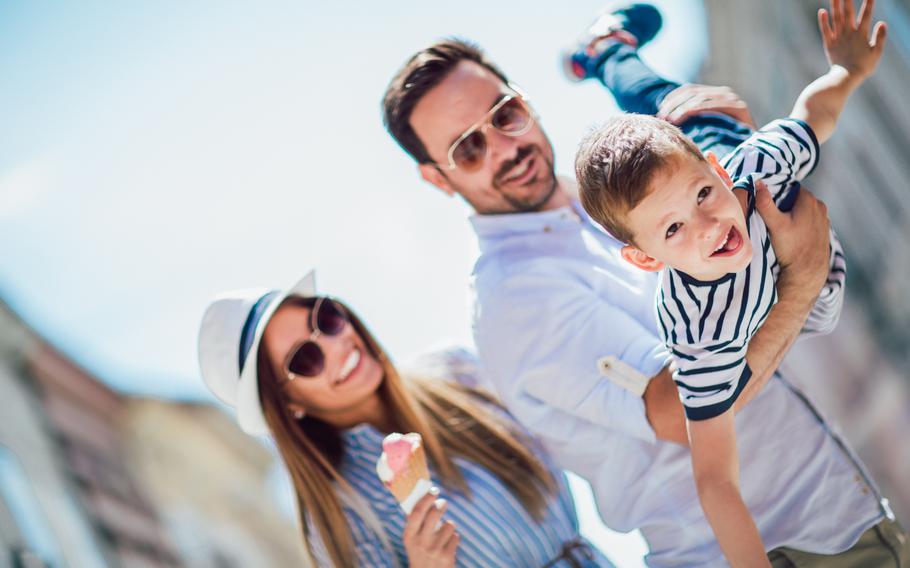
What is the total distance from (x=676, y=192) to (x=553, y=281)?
0.71 meters

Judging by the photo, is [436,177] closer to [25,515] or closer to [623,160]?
[623,160]

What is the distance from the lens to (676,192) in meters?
1.79

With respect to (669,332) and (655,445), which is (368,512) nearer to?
(655,445)

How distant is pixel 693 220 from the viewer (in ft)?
5.87

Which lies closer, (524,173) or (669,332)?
(669,332)

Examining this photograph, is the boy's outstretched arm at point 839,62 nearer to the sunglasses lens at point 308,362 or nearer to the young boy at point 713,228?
the young boy at point 713,228

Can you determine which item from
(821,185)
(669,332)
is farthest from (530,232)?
(821,185)

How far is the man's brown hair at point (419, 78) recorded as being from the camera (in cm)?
251

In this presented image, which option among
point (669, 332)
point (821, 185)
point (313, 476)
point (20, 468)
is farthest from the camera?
point (821, 185)

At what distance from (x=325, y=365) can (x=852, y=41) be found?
5.02 ft

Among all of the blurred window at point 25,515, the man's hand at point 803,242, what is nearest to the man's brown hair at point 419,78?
the man's hand at point 803,242

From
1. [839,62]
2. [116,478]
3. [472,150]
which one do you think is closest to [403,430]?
[472,150]

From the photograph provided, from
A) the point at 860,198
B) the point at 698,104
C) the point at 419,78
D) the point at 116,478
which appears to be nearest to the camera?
the point at 698,104

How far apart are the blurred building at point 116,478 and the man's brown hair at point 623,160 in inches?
150
